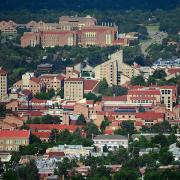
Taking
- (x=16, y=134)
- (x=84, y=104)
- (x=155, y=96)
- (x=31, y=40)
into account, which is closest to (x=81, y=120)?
(x=84, y=104)

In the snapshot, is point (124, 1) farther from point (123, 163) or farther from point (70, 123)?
point (123, 163)

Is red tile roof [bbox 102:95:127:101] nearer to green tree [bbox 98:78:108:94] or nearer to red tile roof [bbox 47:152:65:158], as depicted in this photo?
green tree [bbox 98:78:108:94]

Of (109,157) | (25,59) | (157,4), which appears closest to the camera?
(109,157)

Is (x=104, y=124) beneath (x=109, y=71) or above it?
beneath

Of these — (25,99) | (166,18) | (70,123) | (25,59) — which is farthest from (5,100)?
(166,18)

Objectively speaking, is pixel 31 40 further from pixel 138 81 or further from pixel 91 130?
A: pixel 91 130

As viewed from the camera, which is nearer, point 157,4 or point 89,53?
point 89,53
